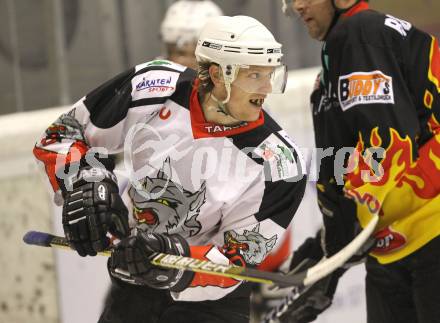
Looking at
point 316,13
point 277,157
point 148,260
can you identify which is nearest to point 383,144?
point 277,157

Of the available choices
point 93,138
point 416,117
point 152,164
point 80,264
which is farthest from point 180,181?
point 80,264

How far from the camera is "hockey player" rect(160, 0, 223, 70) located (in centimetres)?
420

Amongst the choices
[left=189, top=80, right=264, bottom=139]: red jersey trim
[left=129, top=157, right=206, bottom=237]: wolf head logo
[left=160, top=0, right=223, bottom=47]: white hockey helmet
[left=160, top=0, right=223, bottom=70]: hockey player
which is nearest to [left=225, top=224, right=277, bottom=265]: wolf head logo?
[left=129, top=157, right=206, bottom=237]: wolf head logo

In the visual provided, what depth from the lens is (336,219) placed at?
2.96m

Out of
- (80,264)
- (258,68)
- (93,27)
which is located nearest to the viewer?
(258,68)

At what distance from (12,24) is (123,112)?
5.03ft

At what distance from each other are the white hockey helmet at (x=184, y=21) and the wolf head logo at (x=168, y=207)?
5.16ft

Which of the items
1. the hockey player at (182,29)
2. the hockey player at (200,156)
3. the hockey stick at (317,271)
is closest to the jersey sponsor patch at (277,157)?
the hockey player at (200,156)

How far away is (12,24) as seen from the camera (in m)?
4.05

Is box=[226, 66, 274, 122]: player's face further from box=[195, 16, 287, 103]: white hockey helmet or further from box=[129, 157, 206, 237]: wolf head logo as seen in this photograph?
box=[129, 157, 206, 237]: wolf head logo

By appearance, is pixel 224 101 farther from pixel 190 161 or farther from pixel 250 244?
pixel 250 244

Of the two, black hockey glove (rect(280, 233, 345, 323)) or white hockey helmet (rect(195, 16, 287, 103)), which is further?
black hockey glove (rect(280, 233, 345, 323))

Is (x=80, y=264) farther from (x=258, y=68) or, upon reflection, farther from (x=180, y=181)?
(x=258, y=68)

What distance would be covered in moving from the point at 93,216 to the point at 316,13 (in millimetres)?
1012
